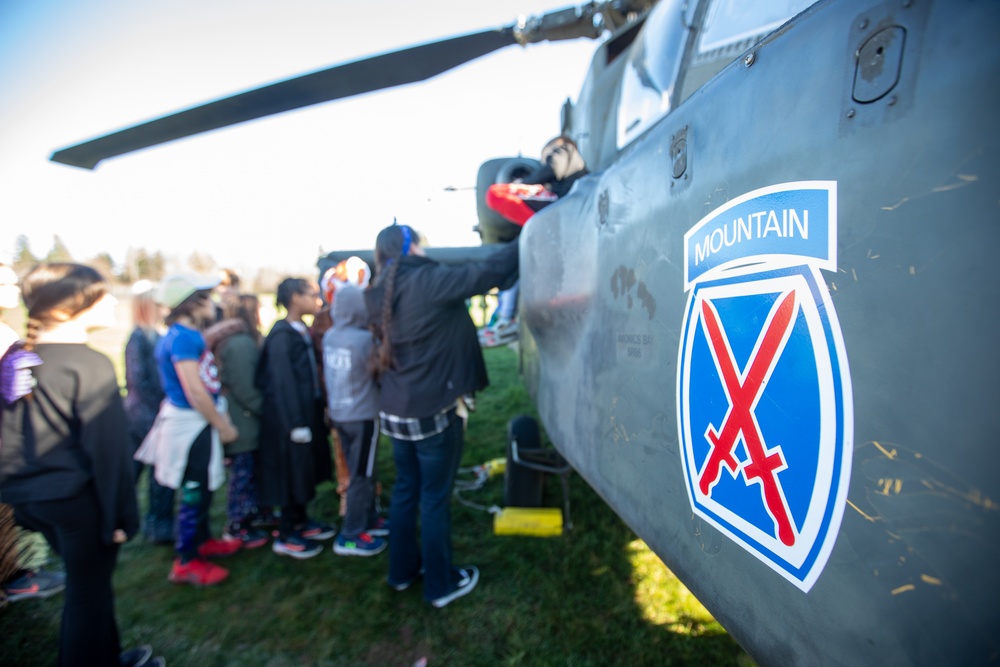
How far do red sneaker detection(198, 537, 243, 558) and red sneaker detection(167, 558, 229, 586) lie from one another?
0.75 ft

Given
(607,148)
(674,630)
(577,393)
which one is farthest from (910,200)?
(674,630)

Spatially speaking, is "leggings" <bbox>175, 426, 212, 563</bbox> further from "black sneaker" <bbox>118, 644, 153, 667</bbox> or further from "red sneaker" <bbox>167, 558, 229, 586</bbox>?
"black sneaker" <bbox>118, 644, 153, 667</bbox>

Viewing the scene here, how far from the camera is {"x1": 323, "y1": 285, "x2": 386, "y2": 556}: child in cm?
311

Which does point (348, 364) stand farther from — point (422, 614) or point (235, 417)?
point (422, 614)

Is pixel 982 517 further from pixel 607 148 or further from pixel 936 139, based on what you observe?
pixel 607 148

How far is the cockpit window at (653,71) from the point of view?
176 cm

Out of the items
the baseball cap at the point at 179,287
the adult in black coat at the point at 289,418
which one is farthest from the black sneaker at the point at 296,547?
the baseball cap at the point at 179,287

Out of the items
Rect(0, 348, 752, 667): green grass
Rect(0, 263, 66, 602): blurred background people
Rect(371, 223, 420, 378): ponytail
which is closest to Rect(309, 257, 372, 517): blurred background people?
Rect(0, 348, 752, 667): green grass

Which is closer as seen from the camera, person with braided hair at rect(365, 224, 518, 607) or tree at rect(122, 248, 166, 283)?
person with braided hair at rect(365, 224, 518, 607)

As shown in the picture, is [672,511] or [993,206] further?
[672,511]

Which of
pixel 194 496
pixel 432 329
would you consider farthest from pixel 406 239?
pixel 194 496

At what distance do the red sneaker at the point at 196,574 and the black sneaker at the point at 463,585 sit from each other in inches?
56.8

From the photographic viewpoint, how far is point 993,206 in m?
0.43

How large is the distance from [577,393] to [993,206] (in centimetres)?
115
